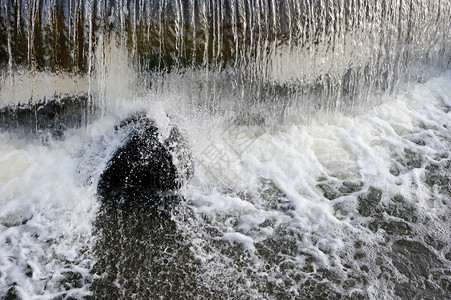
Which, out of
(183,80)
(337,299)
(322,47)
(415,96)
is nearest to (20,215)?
(183,80)

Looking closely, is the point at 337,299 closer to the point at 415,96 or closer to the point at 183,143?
the point at 183,143

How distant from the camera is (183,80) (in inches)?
221

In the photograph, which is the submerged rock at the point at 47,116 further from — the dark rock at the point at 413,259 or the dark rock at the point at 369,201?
the dark rock at the point at 413,259

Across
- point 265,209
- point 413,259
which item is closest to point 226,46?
point 265,209

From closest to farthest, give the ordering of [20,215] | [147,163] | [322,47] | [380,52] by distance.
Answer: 1. [20,215]
2. [147,163]
3. [322,47]
4. [380,52]

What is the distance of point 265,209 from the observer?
497 cm

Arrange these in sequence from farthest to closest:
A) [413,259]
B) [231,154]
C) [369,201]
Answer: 1. [231,154]
2. [369,201]
3. [413,259]

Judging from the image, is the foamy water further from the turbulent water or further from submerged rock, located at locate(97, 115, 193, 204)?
submerged rock, located at locate(97, 115, 193, 204)

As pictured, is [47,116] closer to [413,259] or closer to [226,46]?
[226,46]

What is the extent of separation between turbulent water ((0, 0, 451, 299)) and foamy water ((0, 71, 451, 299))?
0.02 metres

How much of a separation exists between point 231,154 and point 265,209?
0.99 m

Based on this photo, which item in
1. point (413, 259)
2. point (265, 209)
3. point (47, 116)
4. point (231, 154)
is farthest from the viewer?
point (231, 154)

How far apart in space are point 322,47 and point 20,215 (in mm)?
4008

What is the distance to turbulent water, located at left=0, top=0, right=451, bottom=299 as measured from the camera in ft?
13.7
